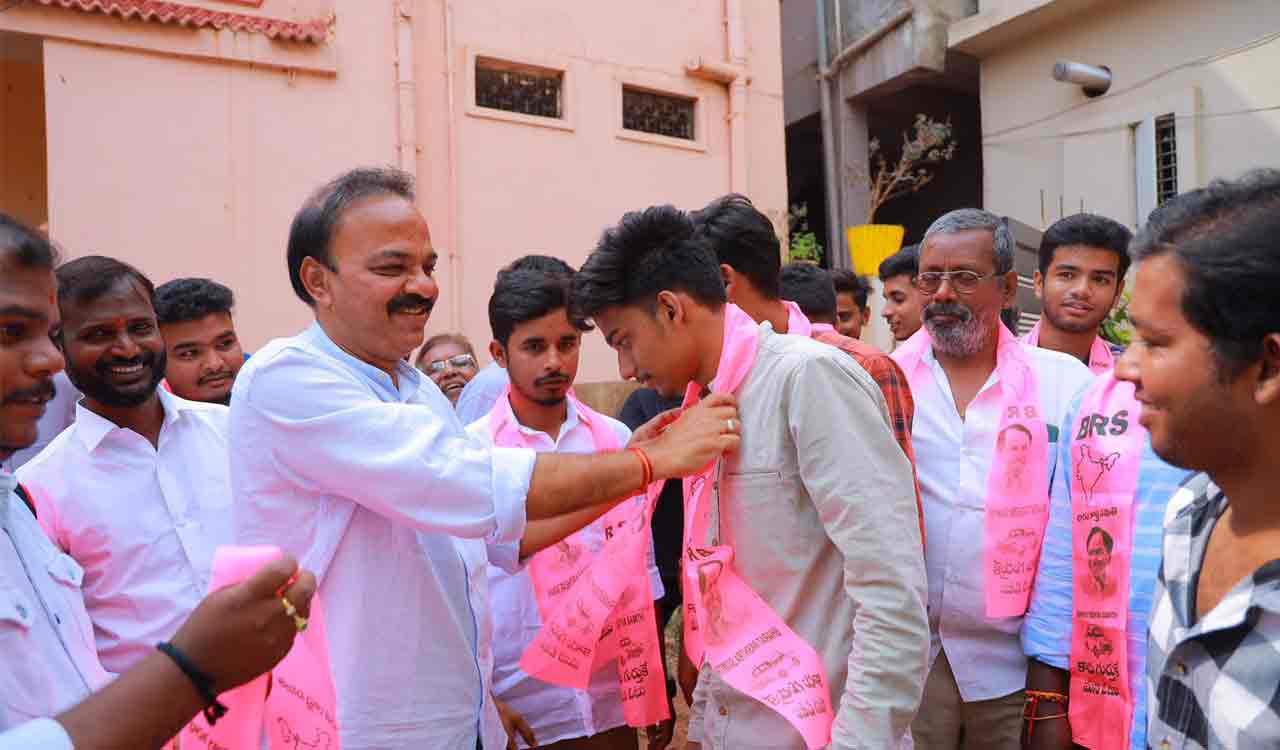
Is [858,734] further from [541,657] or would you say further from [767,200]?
[767,200]

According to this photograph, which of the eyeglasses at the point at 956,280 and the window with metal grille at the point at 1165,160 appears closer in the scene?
the eyeglasses at the point at 956,280

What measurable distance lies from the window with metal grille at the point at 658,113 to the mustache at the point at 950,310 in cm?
770

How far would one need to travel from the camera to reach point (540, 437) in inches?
129

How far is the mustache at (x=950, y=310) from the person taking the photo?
10.2ft

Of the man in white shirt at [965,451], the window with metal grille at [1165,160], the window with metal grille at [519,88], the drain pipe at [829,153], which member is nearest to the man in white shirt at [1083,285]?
the man in white shirt at [965,451]

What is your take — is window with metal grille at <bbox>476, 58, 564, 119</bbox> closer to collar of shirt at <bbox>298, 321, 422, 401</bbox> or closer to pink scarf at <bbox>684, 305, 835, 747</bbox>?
collar of shirt at <bbox>298, 321, 422, 401</bbox>

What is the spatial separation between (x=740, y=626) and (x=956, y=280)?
5.29 ft

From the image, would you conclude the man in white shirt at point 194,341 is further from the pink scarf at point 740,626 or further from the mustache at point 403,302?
the pink scarf at point 740,626

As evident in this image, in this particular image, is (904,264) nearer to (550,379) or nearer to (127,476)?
(550,379)

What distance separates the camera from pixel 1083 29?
955cm

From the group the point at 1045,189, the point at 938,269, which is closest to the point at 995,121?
the point at 1045,189

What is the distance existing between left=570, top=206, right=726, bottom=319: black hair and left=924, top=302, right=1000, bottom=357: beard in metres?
1.18

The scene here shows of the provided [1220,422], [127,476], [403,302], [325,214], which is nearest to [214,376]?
[127,476]

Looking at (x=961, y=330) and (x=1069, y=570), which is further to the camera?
(x=961, y=330)
